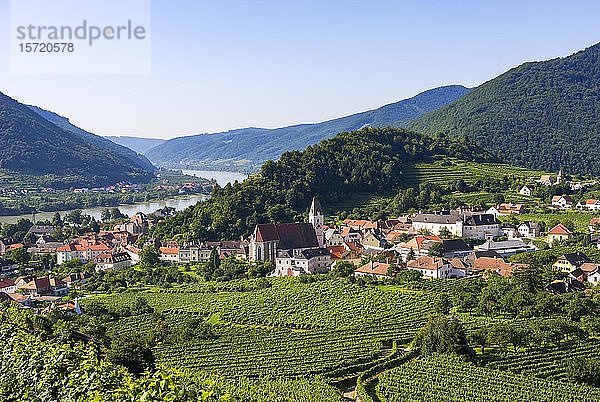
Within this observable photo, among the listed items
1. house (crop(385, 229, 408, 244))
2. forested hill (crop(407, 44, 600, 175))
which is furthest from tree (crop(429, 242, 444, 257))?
forested hill (crop(407, 44, 600, 175))

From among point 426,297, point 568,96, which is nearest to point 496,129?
point 568,96

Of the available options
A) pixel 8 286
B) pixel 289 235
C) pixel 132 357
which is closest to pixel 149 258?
pixel 289 235

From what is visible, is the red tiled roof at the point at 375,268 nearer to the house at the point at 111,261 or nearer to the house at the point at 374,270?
the house at the point at 374,270

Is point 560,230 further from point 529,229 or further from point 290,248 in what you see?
point 290,248

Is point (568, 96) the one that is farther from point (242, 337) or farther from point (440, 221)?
point (242, 337)

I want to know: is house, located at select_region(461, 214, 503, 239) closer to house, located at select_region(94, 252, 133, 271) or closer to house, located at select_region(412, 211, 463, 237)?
house, located at select_region(412, 211, 463, 237)

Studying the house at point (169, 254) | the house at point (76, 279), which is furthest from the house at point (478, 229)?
the house at point (76, 279)
